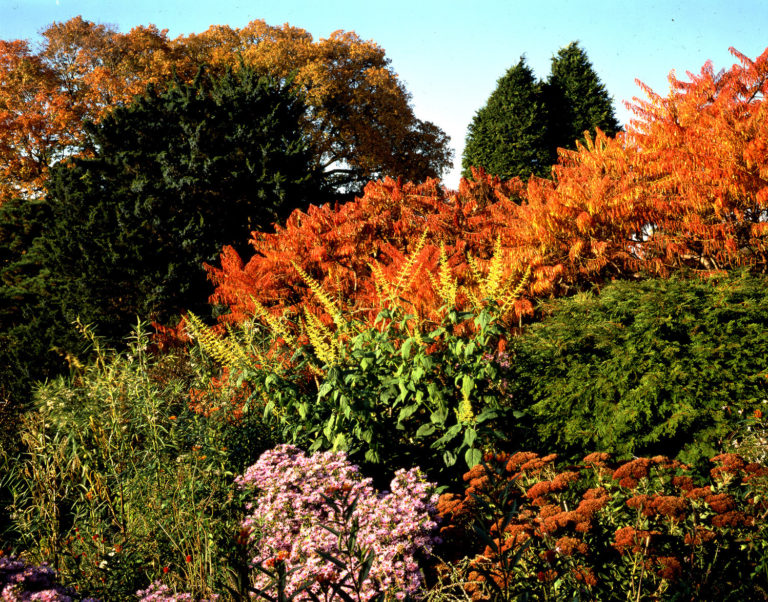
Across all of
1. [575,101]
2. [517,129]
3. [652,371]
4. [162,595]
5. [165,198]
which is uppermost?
[575,101]

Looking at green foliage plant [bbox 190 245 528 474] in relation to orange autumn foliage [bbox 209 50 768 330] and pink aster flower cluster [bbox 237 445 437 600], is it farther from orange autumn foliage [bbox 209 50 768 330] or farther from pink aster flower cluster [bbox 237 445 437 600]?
orange autumn foliage [bbox 209 50 768 330]

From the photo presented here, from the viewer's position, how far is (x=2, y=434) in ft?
19.8

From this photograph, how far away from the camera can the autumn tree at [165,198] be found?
29.2 ft

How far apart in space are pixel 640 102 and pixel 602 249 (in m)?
1.98

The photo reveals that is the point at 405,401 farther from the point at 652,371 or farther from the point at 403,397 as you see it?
the point at 652,371

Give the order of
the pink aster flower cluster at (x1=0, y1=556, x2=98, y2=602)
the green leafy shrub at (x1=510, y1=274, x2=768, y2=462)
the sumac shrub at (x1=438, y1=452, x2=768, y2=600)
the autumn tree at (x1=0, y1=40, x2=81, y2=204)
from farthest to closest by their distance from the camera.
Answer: the autumn tree at (x1=0, y1=40, x2=81, y2=204)
the green leafy shrub at (x1=510, y1=274, x2=768, y2=462)
the sumac shrub at (x1=438, y1=452, x2=768, y2=600)
the pink aster flower cluster at (x1=0, y1=556, x2=98, y2=602)

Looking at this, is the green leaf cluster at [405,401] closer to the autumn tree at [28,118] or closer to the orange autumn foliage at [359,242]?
the orange autumn foliage at [359,242]

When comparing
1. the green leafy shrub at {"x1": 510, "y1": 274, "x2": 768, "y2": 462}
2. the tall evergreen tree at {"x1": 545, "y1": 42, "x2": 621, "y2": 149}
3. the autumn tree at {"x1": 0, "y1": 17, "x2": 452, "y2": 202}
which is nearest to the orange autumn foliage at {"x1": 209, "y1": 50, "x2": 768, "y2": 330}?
the green leafy shrub at {"x1": 510, "y1": 274, "x2": 768, "y2": 462}

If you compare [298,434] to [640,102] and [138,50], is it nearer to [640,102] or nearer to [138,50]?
[640,102]

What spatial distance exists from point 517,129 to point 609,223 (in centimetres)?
1207

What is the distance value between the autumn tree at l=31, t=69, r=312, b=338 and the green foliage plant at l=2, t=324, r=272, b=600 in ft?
13.6

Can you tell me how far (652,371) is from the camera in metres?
3.46

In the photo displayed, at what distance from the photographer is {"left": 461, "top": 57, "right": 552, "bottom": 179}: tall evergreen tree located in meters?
16.6

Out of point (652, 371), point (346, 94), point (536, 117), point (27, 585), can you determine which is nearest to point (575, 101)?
point (536, 117)
